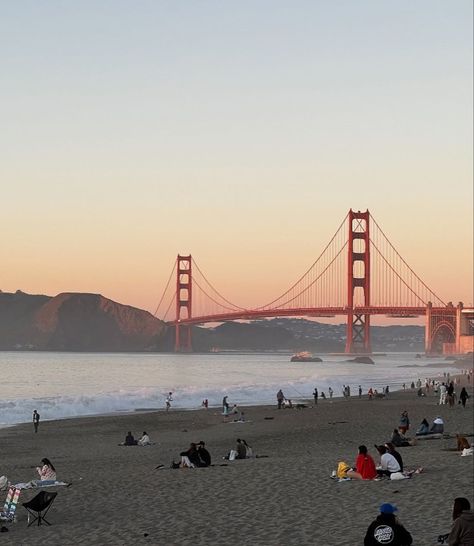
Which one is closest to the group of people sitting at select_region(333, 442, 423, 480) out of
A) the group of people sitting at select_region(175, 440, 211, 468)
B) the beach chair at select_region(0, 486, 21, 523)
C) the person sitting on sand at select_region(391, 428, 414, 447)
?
the group of people sitting at select_region(175, 440, 211, 468)

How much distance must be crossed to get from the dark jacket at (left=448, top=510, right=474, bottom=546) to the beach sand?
1887 millimetres

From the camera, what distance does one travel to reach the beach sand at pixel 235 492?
10102 millimetres

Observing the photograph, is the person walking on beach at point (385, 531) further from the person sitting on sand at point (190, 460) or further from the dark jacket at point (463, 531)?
the person sitting on sand at point (190, 460)

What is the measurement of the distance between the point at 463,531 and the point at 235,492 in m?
5.98

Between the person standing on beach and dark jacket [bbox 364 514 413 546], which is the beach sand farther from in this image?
the person standing on beach

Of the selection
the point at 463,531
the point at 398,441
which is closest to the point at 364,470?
the point at 398,441

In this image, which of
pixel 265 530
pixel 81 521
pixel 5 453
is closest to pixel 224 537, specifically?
pixel 265 530

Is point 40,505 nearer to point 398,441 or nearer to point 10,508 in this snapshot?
point 10,508

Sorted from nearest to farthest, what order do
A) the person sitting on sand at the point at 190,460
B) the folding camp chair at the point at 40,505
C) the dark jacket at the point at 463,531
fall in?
the dark jacket at the point at 463,531 → the folding camp chair at the point at 40,505 → the person sitting on sand at the point at 190,460

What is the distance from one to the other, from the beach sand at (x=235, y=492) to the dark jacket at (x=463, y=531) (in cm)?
189

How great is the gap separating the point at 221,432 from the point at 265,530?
16.3 metres

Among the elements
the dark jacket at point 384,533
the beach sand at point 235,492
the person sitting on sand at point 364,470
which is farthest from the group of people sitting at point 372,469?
the dark jacket at point 384,533

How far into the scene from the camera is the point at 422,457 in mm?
15797

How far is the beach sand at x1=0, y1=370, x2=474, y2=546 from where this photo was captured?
10102 millimetres
